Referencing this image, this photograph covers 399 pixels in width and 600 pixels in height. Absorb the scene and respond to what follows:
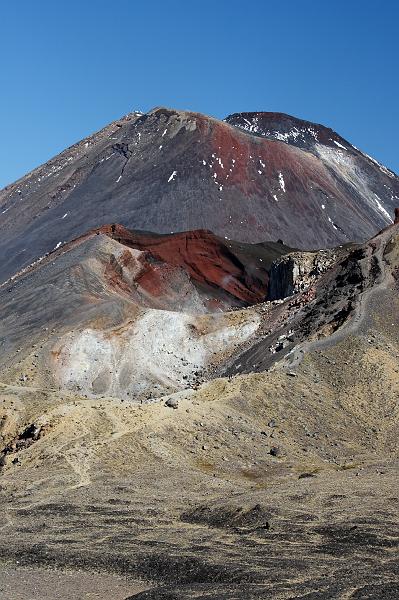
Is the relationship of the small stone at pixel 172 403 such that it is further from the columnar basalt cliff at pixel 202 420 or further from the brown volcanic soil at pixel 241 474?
the brown volcanic soil at pixel 241 474

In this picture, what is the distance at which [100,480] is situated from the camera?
44.2m

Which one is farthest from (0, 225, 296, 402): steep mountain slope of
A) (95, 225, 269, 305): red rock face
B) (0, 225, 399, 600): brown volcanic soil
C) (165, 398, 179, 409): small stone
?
(165, 398, 179, 409): small stone

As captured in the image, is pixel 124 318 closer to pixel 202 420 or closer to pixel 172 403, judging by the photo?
pixel 172 403

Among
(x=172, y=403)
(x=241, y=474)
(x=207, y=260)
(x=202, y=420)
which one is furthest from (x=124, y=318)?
(x=241, y=474)

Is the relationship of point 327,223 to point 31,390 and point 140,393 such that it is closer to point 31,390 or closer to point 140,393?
point 140,393

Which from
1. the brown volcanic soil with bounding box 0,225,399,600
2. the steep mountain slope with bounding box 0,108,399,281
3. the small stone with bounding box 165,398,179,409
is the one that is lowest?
the brown volcanic soil with bounding box 0,225,399,600

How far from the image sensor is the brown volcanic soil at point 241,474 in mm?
32125

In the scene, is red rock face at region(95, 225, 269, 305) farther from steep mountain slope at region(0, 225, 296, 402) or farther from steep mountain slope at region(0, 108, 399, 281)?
steep mountain slope at region(0, 108, 399, 281)

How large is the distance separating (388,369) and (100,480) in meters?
18.2

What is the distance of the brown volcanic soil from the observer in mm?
32125

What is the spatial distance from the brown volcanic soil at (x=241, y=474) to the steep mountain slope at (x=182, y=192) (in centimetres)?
8028

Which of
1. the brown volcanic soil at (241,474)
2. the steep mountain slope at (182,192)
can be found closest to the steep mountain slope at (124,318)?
the brown volcanic soil at (241,474)

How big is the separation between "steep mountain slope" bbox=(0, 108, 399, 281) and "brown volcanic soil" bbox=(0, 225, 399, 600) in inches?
3161

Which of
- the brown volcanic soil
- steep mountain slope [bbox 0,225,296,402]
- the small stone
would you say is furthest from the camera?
steep mountain slope [bbox 0,225,296,402]
